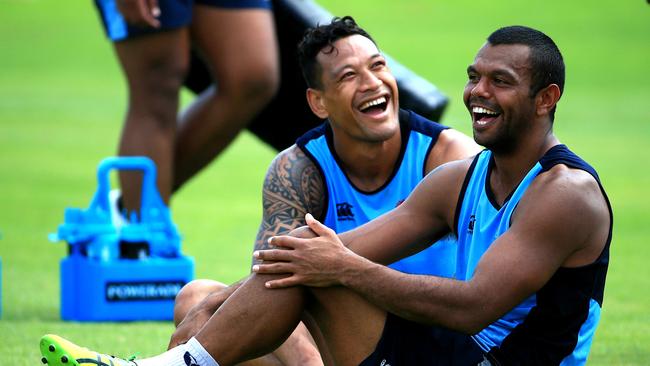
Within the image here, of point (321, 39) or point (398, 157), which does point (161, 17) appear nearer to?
point (321, 39)

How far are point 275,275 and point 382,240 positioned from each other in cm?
49

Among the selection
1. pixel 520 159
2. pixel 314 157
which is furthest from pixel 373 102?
pixel 520 159

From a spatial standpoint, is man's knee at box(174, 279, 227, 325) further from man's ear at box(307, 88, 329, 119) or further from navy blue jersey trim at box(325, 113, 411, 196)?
man's ear at box(307, 88, 329, 119)

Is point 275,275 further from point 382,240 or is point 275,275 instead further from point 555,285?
point 555,285

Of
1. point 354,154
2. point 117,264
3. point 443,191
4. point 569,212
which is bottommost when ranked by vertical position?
point 117,264

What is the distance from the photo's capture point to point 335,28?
619cm

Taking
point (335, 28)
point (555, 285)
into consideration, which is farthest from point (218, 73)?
point (555, 285)

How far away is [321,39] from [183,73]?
1.65m

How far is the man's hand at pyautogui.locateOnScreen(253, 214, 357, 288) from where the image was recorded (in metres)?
4.64

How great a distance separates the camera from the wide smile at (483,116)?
15.3ft

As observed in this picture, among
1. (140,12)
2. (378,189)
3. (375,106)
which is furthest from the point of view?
(140,12)

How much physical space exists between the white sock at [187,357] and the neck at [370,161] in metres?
1.47

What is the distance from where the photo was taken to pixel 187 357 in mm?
4770

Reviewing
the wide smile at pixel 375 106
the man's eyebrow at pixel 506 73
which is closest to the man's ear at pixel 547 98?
the man's eyebrow at pixel 506 73
